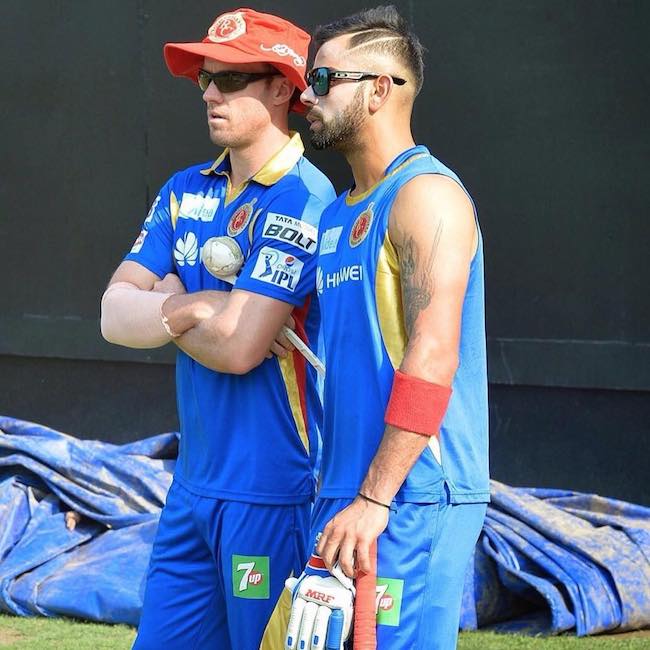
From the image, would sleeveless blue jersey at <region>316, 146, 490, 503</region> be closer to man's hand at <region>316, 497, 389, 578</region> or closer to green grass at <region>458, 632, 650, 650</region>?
man's hand at <region>316, 497, 389, 578</region>

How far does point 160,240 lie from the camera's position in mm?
3986

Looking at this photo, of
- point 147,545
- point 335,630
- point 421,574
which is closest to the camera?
point 335,630

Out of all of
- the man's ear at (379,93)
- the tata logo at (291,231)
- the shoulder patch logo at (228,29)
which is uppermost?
the shoulder patch logo at (228,29)

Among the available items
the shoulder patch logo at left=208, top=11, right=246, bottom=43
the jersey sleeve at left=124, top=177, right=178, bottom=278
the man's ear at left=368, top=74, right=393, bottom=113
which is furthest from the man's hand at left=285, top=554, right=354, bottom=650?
the shoulder patch logo at left=208, top=11, right=246, bottom=43

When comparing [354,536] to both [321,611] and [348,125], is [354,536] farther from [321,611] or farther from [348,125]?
[348,125]

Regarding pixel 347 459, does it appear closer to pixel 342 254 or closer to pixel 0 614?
pixel 342 254

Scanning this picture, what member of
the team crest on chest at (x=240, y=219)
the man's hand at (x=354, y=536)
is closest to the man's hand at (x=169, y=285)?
the team crest on chest at (x=240, y=219)

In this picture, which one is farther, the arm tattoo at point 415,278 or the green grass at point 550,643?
the green grass at point 550,643

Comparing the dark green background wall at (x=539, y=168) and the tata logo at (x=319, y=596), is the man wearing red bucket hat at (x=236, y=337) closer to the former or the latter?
the tata logo at (x=319, y=596)

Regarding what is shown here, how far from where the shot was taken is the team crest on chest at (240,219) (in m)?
3.74

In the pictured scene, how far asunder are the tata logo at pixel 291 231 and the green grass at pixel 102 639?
2.01 m

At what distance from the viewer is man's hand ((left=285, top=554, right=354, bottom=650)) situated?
2799mm

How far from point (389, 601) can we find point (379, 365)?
0.52 m

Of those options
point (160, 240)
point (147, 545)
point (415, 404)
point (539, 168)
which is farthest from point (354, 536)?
point (539, 168)
